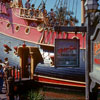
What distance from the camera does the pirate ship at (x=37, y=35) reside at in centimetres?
998

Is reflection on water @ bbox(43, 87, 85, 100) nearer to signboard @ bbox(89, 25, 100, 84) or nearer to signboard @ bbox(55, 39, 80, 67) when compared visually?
signboard @ bbox(55, 39, 80, 67)

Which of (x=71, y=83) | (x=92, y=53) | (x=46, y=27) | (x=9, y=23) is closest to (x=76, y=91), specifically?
(x=71, y=83)

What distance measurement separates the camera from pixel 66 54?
4.24 meters

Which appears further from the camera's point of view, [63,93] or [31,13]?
[31,13]

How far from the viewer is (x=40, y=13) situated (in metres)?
11.8

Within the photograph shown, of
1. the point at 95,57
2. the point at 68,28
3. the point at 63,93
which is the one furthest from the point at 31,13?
the point at 95,57

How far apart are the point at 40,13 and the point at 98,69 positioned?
340 inches

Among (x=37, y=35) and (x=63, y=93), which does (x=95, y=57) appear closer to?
(x=63, y=93)

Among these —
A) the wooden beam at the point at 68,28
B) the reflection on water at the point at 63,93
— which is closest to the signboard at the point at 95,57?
the wooden beam at the point at 68,28

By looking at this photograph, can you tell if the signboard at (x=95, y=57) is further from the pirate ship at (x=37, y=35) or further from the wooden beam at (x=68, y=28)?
the pirate ship at (x=37, y=35)

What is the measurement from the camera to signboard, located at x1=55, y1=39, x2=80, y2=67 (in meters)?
4.22

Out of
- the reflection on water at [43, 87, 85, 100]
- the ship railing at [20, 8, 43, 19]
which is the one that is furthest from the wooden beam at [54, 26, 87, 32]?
the ship railing at [20, 8, 43, 19]

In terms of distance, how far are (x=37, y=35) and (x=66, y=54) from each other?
704 centimetres

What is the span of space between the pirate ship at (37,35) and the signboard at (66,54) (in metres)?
5.36
